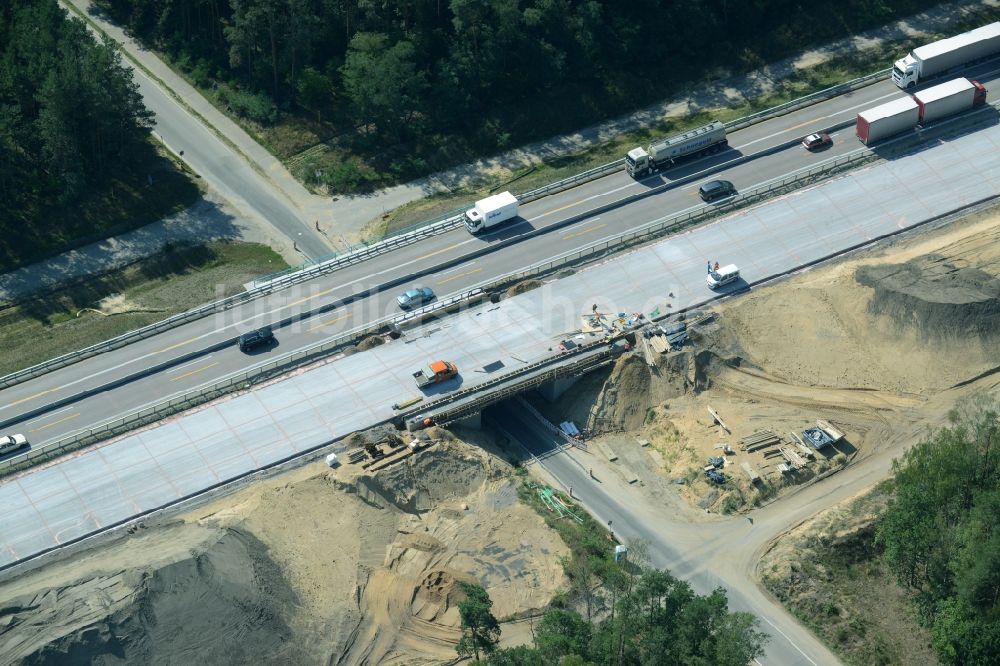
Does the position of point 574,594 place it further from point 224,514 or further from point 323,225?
point 323,225

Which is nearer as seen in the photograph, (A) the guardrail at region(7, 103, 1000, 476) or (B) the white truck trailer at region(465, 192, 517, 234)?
(A) the guardrail at region(7, 103, 1000, 476)

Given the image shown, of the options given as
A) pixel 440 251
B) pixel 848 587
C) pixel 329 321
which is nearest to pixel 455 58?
pixel 440 251

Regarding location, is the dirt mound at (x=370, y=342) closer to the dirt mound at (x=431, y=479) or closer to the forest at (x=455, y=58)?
the dirt mound at (x=431, y=479)

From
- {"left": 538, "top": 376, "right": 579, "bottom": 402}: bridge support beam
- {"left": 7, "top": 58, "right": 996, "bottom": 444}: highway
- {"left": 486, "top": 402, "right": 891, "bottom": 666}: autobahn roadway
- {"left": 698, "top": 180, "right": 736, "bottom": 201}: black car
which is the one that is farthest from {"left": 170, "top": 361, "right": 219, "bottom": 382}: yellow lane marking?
{"left": 698, "top": 180, "right": 736, "bottom": 201}: black car

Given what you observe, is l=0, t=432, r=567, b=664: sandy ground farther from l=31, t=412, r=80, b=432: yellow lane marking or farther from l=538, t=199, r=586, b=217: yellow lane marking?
l=538, t=199, r=586, b=217: yellow lane marking

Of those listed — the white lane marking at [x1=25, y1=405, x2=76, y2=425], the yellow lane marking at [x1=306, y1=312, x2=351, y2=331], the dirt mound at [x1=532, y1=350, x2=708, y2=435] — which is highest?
the yellow lane marking at [x1=306, y1=312, x2=351, y2=331]

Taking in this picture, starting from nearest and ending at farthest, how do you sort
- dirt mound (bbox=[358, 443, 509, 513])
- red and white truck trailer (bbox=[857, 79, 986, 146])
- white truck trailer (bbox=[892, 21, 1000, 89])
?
1. dirt mound (bbox=[358, 443, 509, 513])
2. red and white truck trailer (bbox=[857, 79, 986, 146])
3. white truck trailer (bbox=[892, 21, 1000, 89])
